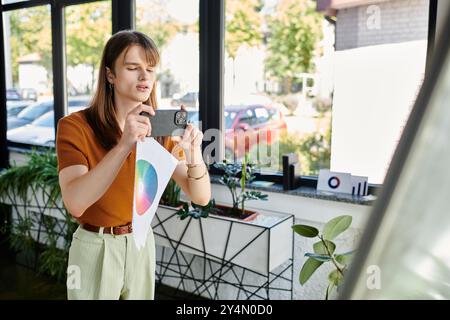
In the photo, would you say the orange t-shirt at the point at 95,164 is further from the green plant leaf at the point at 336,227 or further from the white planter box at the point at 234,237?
the white planter box at the point at 234,237

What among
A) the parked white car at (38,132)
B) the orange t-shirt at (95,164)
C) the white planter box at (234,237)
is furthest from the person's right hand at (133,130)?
the parked white car at (38,132)

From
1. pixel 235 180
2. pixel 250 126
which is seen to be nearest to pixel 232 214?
pixel 235 180

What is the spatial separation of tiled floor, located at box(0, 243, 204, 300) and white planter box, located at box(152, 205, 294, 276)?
0.55 meters

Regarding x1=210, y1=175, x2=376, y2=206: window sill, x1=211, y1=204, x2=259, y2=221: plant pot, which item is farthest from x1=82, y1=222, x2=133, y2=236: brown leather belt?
x1=210, y1=175, x2=376, y2=206: window sill

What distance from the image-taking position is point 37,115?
3.43m

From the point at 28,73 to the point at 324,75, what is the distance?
7.87 feet

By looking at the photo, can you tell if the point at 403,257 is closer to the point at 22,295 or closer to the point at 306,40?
the point at 306,40

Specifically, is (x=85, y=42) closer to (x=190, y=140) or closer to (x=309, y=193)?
(x=309, y=193)

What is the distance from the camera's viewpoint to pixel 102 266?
46.7 inches

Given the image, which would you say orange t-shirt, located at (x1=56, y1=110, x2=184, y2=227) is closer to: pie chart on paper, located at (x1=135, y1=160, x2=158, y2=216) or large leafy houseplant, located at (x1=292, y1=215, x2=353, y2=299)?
pie chart on paper, located at (x1=135, y1=160, x2=158, y2=216)

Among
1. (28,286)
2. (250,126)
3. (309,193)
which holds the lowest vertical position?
(28,286)

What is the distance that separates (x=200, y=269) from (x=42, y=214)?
1.17 meters
